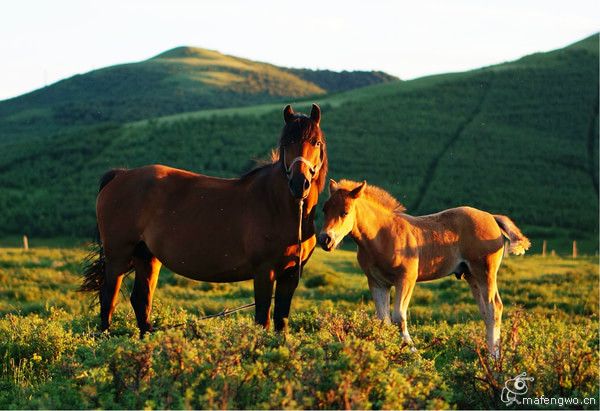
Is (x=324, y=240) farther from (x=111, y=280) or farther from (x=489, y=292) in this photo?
(x=111, y=280)

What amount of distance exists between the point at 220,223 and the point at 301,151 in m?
1.33

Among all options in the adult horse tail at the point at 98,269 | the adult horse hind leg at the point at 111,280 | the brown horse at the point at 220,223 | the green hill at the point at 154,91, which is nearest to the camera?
the brown horse at the point at 220,223

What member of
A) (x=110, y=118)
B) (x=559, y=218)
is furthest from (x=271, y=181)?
(x=110, y=118)

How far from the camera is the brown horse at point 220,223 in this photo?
7.51 m

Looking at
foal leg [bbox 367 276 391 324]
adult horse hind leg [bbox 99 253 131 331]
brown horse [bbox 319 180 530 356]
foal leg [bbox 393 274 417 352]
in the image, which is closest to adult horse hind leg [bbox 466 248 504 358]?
brown horse [bbox 319 180 530 356]

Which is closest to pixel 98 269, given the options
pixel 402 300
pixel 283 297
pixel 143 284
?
pixel 143 284

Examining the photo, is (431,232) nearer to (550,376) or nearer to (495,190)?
(550,376)

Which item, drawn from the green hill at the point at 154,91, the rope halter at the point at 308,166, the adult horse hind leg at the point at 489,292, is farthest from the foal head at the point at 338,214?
the green hill at the point at 154,91

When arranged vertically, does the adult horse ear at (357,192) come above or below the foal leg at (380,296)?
above

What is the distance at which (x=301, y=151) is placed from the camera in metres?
7.29

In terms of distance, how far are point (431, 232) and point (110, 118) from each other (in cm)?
10544

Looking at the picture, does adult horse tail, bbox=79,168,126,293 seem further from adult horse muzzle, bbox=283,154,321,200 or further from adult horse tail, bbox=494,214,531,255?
adult horse tail, bbox=494,214,531,255

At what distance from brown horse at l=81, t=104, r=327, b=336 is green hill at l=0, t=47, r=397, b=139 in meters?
101

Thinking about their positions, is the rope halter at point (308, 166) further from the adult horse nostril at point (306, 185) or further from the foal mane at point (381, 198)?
the foal mane at point (381, 198)
